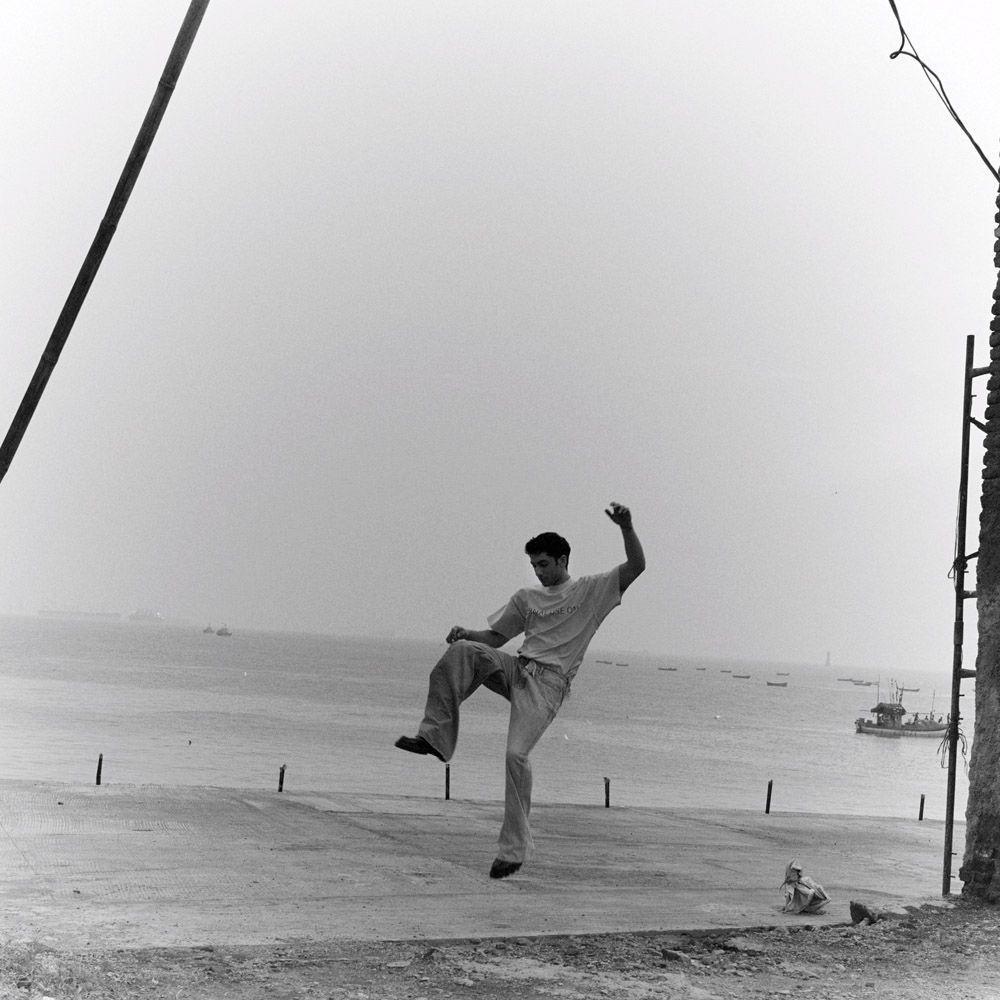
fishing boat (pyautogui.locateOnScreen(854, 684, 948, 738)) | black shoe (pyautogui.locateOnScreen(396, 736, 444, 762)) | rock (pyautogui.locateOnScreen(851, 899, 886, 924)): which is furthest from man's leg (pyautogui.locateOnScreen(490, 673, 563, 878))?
fishing boat (pyautogui.locateOnScreen(854, 684, 948, 738))

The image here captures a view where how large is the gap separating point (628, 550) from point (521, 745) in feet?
3.97

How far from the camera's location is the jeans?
6.28m

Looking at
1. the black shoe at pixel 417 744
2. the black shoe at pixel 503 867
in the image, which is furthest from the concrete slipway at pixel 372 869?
the black shoe at pixel 417 744

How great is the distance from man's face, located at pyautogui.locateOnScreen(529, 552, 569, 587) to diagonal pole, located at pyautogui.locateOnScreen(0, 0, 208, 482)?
270 cm

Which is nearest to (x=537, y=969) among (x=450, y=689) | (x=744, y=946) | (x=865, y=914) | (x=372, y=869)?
(x=744, y=946)

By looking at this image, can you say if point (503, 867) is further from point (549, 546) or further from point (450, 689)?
point (549, 546)

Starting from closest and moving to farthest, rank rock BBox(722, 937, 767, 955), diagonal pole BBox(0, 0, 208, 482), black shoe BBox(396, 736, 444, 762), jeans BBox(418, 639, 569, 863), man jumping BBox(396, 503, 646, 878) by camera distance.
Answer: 1. diagonal pole BBox(0, 0, 208, 482)
2. black shoe BBox(396, 736, 444, 762)
3. jeans BBox(418, 639, 569, 863)
4. man jumping BBox(396, 503, 646, 878)
5. rock BBox(722, 937, 767, 955)

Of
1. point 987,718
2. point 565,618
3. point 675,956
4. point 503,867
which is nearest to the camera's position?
point 503,867

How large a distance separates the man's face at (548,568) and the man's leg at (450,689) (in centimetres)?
51

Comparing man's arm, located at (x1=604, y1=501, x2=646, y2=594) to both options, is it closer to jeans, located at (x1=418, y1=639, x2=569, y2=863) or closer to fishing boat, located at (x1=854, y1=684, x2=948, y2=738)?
jeans, located at (x1=418, y1=639, x2=569, y2=863)

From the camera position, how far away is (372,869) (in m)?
12.5

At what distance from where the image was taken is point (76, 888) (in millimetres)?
10578

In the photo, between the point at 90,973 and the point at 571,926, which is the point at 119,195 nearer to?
the point at 90,973

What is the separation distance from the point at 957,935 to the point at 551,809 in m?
11.6
